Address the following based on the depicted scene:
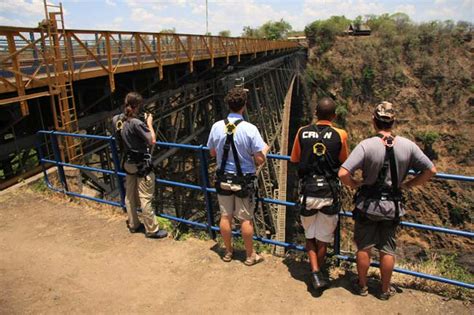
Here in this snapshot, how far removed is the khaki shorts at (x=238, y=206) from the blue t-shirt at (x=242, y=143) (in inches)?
11.8

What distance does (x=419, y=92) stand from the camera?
37125mm

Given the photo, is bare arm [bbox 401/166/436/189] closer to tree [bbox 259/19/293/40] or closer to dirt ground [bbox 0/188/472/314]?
dirt ground [bbox 0/188/472/314]

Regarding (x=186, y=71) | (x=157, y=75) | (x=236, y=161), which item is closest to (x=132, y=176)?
(x=236, y=161)

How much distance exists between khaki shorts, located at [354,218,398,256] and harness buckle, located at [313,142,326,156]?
0.66 m

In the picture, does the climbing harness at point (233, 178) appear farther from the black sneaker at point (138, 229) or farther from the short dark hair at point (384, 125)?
the black sneaker at point (138, 229)

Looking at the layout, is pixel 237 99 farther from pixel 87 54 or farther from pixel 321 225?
pixel 87 54

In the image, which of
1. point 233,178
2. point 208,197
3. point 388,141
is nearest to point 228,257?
point 208,197

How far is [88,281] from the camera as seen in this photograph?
141 inches

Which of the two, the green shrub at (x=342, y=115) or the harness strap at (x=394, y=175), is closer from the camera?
the harness strap at (x=394, y=175)

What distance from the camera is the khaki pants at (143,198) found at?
4.31 meters

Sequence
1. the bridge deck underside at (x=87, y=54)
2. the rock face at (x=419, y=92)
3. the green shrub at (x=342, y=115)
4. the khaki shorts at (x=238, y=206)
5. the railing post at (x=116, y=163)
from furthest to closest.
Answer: the green shrub at (x=342, y=115) < the rock face at (x=419, y=92) < the bridge deck underside at (x=87, y=54) < the railing post at (x=116, y=163) < the khaki shorts at (x=238, y=206)

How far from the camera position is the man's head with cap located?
287 cm

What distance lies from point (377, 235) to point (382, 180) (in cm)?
52

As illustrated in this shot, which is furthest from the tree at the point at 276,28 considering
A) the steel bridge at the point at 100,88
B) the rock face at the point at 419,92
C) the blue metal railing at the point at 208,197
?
the blue metal railing at the point at 208,197
